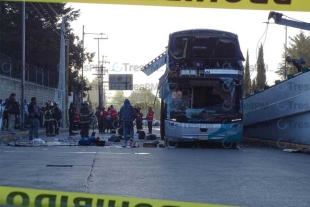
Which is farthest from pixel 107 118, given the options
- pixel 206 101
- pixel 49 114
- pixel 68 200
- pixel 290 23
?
pixel 68 200

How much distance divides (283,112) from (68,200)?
57.8 feet

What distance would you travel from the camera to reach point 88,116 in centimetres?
2408

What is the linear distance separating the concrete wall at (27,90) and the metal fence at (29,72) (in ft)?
1.05

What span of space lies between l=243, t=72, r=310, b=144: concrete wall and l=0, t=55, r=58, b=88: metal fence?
43.9 ft

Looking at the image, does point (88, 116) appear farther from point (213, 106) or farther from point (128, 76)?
point (128, 76)

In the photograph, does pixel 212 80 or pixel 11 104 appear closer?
pixel 212 80

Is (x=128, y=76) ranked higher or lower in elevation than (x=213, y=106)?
higher

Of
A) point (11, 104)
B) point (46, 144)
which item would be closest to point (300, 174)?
point (46, 144)

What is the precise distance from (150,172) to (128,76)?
53.3m

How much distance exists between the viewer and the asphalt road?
848 cm

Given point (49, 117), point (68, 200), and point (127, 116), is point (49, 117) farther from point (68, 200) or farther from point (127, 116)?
point (68, 200)

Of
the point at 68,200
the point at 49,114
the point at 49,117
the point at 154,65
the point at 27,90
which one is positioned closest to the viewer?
the point at 68,200

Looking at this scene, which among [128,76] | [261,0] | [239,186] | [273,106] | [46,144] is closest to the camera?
[261,0]

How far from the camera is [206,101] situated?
19844mm
